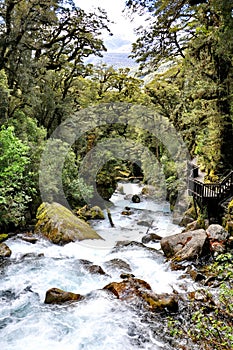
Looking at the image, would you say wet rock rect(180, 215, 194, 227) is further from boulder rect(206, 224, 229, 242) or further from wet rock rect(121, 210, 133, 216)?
wet rock rect(121, 210, 133, 216)

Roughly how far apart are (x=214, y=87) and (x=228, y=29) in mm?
5328

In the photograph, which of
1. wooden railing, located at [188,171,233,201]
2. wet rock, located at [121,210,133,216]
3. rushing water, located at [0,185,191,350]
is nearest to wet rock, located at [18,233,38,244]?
rushing water, located at [0,185,191,350]

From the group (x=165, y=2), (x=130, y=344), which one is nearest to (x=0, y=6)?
(x=165, y=2)

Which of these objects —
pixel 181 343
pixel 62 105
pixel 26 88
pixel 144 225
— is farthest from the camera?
pixel 62 105

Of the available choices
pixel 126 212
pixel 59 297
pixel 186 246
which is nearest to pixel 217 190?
pixel 186 246

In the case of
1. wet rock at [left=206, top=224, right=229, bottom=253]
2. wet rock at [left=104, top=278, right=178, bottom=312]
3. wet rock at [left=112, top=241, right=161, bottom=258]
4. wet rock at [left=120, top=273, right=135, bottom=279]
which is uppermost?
wet rock at [left=206, top=224, right=229, bottom=253]

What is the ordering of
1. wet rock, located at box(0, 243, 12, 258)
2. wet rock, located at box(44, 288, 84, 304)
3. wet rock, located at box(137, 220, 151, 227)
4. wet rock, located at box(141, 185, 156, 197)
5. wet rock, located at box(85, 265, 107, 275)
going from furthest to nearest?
wet rock, located at box(141, 185, 156, 197) < wet rock, located at box(137, 220, 151, 227) < wet rock, located at box(0, 243, 12, 258) < wet rock, located at box(85, 265, 107, 275) < wet rock, located at box(44, 288, 84, 304)

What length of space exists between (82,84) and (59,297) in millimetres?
17549

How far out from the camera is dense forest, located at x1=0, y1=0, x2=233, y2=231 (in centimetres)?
1072

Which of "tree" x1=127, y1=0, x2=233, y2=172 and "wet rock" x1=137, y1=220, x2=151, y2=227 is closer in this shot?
"tree" x1=127, y1=0, x2=233, y2=172

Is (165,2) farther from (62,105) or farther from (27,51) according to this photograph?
(62,105)

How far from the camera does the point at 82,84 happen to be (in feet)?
71.2

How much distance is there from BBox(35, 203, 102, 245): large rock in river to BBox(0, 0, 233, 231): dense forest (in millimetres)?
1017

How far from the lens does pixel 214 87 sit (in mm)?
13086
